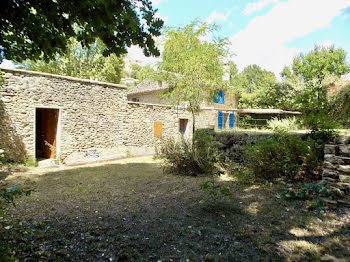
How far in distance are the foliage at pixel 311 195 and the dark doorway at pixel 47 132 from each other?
8.25m

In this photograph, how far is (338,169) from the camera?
3.89 metres

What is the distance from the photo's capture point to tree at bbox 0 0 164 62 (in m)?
2.07

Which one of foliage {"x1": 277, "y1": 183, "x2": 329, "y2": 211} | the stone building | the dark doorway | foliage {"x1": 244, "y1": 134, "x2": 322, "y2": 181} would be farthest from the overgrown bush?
the dark doorway

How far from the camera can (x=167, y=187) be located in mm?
5051

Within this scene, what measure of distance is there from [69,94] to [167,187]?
19.6ft

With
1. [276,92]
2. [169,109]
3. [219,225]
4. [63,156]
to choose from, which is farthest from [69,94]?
[276,92]

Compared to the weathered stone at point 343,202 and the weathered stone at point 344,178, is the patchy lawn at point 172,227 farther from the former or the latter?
the weathered stone at point 344,178

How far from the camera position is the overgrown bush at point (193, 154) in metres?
6.15

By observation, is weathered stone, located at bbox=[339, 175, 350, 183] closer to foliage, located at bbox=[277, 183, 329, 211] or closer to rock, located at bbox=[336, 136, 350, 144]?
foliage, located at bbox=[277, 183, 329, 211]

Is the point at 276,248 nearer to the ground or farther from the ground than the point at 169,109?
nearer to the ground

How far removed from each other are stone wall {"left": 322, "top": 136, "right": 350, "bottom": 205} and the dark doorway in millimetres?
8777

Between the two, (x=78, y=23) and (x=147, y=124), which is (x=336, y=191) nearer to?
(x=78, y=23)

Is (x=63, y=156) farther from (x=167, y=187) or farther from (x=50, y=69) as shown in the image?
(x=50, y=69)

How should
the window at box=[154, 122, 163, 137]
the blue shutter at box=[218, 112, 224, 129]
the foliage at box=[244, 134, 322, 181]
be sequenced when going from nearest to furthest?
the foliage at box=[244, 134, 322, 181] → the window at box=[154, 122, 163, 137] → the blue shutter at box=[218, 112, 224, 129]
